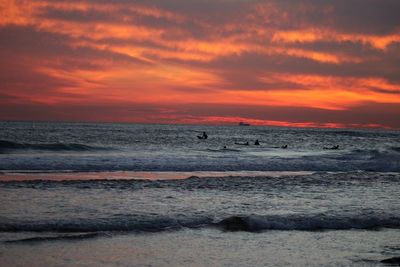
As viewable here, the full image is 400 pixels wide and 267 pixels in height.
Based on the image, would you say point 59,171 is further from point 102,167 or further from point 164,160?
point 164,160

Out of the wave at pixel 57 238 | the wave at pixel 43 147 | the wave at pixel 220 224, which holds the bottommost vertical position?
the wave at pixel 43 147

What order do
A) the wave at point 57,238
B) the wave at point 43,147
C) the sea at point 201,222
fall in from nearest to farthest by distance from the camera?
the sea at point 201,222 < the wave at point 57,238 < the wave at point 43,147

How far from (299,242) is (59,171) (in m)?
15.3

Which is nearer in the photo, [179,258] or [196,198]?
[179,258]

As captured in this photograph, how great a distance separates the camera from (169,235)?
29.6 feet

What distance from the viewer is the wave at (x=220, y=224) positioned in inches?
366

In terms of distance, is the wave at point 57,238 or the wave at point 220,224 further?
the wave at point 220,224

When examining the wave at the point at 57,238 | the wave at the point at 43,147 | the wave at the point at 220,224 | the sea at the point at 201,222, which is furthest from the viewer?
the wave at the point at 43,147

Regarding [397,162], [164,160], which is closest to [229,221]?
[164,160]

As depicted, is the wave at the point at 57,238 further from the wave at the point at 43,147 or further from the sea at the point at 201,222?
the wave at the point at 43,147

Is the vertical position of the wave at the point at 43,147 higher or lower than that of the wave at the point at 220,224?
lower

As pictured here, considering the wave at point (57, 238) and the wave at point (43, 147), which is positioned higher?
the wave at point (57, 238)

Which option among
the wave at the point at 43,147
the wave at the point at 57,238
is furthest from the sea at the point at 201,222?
the wave at the point at 43,147

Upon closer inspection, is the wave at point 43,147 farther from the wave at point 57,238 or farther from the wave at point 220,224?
the wave at point 57,238
